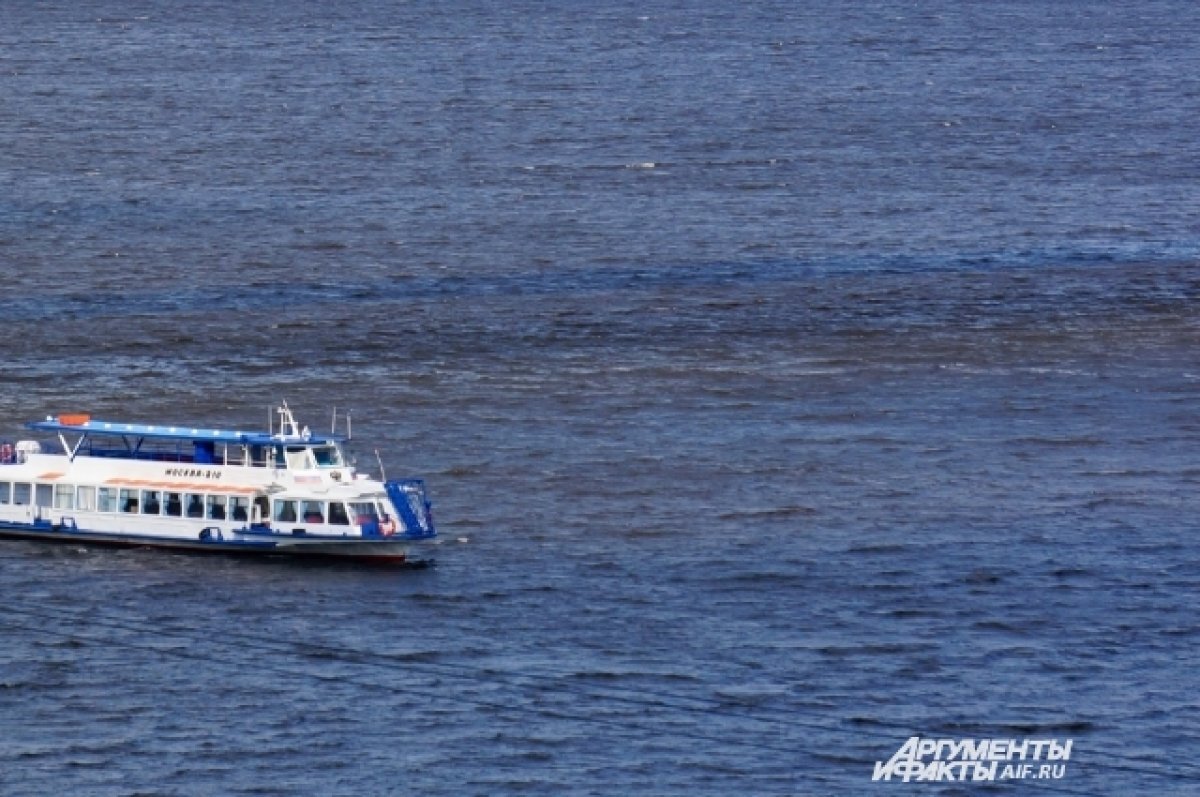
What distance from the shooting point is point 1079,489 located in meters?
104

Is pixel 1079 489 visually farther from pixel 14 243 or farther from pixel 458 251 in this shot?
pixel 14 243

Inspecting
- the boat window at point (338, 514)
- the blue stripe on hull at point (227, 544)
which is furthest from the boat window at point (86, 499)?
the boat window at point (338, 514)

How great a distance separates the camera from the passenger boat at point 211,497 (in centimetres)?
9269

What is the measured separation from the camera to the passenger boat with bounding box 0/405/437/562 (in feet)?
304

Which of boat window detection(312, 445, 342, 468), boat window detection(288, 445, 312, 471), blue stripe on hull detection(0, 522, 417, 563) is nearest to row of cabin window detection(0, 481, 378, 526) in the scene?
blue stripe on hull detection(0, 522, 417, 563)

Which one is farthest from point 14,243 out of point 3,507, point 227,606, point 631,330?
point 227,606

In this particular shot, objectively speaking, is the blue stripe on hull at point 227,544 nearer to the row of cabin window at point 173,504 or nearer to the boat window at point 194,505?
the row of cabin window at point 173,504

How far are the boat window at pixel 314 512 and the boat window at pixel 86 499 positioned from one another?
315 inches

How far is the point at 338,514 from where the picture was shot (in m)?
92.8

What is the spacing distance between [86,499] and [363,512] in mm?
10447

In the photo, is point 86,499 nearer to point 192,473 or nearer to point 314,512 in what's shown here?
point 192,473

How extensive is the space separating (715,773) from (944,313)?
68.1 meters

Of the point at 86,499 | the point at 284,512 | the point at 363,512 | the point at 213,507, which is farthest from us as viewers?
the point at 86,499

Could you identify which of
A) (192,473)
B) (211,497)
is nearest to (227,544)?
(211,497)
